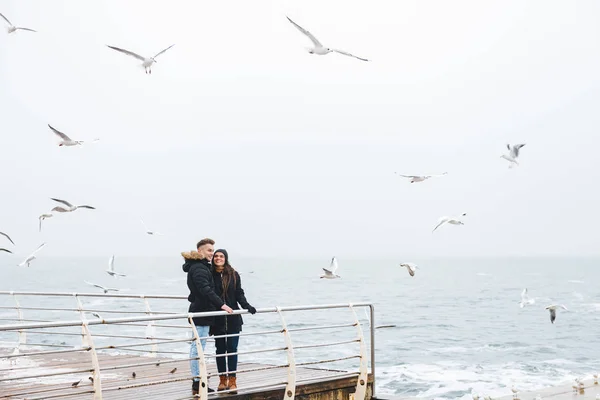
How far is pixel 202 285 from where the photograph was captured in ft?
30.1

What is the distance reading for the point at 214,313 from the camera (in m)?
9.12

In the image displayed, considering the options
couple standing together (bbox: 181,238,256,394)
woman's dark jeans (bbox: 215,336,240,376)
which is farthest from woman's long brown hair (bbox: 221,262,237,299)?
woman's dark jeans (bbox: 215,336,240,376)

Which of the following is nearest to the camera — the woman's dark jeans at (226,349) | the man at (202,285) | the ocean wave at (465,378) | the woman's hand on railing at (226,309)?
the man at (202,285)

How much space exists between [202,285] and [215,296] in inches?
7.6

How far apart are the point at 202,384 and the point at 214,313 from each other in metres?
0.83

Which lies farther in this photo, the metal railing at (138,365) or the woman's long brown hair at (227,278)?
the woman's long brown hair at (227,278)

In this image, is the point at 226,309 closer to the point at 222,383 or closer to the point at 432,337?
the point at 222,383

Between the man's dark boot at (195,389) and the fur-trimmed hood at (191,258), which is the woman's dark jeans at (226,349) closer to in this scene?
the man's dark boot at (195,389)

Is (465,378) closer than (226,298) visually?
No

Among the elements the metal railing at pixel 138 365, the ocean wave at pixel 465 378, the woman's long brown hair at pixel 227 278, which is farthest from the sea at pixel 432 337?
the woman's long brown hair at pixel 227 278

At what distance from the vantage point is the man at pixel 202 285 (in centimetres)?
916

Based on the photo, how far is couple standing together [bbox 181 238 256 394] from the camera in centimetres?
921

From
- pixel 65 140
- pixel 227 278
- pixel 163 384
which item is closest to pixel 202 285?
pixel 227 278

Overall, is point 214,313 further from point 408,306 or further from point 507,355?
point 408,306
